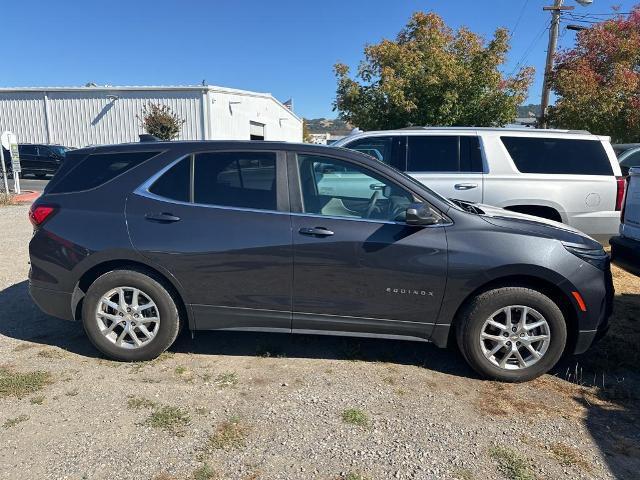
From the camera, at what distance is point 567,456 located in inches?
109

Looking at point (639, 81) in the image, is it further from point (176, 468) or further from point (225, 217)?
point (176, 468)

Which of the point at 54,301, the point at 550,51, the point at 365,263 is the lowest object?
the point at 54,301

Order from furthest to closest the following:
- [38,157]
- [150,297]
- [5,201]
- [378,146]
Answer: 1. [38,157]
2. [5,201]
3. [378,146]
4. [150,297]

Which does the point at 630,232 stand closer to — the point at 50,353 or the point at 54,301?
the point at 54,301

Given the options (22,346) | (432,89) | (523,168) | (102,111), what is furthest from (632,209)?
(102,111)

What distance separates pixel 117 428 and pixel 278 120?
4538cm

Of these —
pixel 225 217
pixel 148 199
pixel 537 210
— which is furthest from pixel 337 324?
pixel 537 210

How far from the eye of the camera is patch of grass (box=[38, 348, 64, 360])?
13.0 ft

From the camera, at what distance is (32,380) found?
11.6 ft

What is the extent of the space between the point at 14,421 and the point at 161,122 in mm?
26793

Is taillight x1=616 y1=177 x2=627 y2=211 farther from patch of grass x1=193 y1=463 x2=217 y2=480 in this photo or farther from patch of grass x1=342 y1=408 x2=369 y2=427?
patch of grass x1=193 y1=463 x2=217 y2=480

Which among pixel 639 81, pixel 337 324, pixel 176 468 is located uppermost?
pixel 639 81

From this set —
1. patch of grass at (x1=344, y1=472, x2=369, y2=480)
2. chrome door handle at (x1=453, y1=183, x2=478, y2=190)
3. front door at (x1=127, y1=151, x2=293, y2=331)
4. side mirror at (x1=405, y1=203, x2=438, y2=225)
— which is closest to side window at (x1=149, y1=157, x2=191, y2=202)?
front door at (x1=127, y1=151, x2=293, y2=331)

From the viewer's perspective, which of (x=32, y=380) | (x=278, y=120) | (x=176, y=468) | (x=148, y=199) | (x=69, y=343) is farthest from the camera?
(x=278, y=120)
